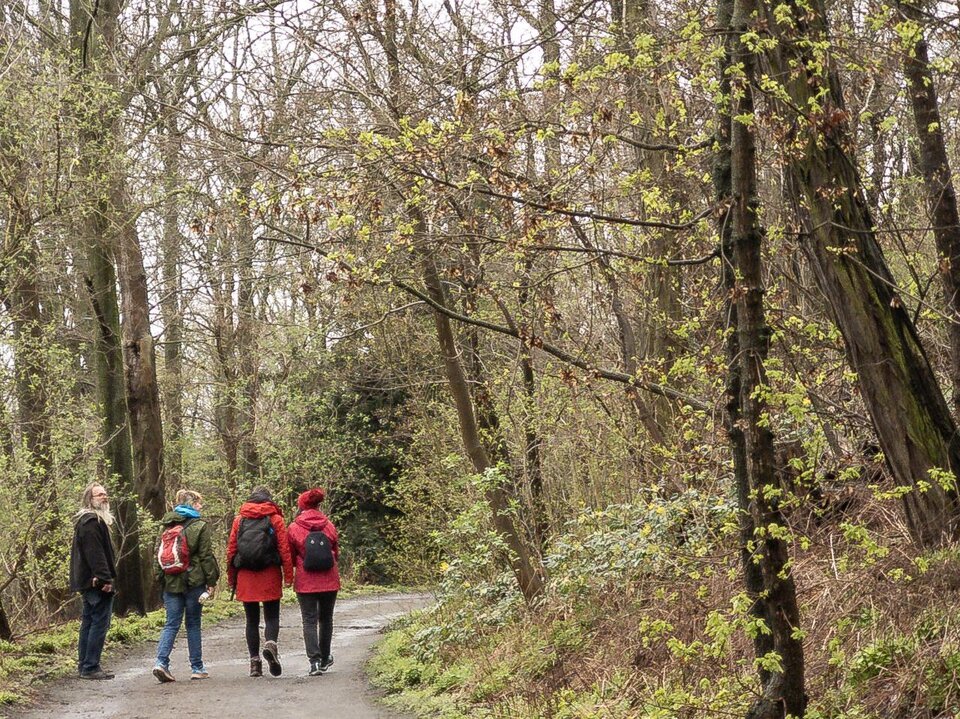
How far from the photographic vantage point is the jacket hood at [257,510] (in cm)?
1172

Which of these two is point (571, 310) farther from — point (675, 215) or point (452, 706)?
point (452, 706)

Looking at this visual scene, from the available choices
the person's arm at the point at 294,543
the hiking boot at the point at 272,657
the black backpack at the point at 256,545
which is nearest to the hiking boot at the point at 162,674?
the hiking boot at the point at 272,657

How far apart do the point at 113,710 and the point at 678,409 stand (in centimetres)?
594

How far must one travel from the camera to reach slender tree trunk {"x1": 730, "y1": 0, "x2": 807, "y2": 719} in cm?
597

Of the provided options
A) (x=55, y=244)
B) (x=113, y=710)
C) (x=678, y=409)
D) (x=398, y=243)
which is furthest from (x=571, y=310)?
(x=55, y=244)

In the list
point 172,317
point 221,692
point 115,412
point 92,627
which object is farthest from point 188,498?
point 172,317

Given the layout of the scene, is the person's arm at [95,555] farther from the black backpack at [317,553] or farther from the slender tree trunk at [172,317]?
the slender tree trunk at [172,317]

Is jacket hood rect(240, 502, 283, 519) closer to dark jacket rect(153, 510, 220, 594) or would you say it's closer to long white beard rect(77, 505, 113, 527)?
dark jacket rect(153, 510, 220, 594)

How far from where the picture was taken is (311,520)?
12.1 metres

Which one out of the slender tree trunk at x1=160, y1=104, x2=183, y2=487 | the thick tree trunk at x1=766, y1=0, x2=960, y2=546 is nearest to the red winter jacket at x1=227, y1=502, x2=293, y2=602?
the slender tree trunk at x1=160, y1=104, x2=183, y2=487

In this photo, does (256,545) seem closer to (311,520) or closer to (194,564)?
(311,520)

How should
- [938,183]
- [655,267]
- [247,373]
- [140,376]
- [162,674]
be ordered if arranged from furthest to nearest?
[247,373] < [140,376] < [162,674] < [655,267] < [938,183]

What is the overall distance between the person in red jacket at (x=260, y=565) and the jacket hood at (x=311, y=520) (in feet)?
0.79

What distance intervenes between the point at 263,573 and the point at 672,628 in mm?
5700
